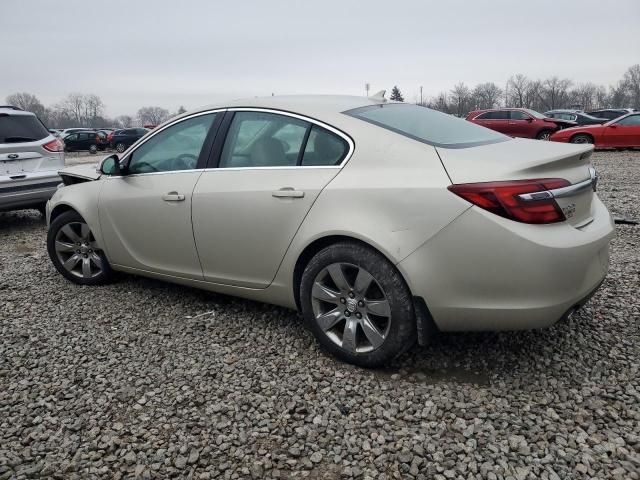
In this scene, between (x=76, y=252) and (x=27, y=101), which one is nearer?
(x=76, y=252)

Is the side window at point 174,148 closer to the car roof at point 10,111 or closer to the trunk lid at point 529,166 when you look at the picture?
the trunk lid at point 529,166

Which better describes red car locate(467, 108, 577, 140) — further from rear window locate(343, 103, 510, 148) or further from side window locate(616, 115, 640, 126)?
rear window locate(343, 103, 510, 148)

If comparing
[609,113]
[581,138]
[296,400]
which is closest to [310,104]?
[296,400]

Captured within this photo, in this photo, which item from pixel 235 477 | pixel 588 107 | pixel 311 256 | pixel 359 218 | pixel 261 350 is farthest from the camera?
pixel 588 107

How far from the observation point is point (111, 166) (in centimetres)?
382

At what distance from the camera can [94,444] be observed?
2.22m

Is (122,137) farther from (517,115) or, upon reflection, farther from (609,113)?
(609,113)

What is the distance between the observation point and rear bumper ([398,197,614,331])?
2197 millimetres

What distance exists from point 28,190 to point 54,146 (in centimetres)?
83

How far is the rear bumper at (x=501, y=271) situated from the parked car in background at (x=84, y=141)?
3155 centimetres

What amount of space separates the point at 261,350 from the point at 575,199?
1.97 m

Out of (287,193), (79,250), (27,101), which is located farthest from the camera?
(27,101)

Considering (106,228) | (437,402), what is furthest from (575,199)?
(106,228)

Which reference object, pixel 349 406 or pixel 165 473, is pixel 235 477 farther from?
pixel 349 406
